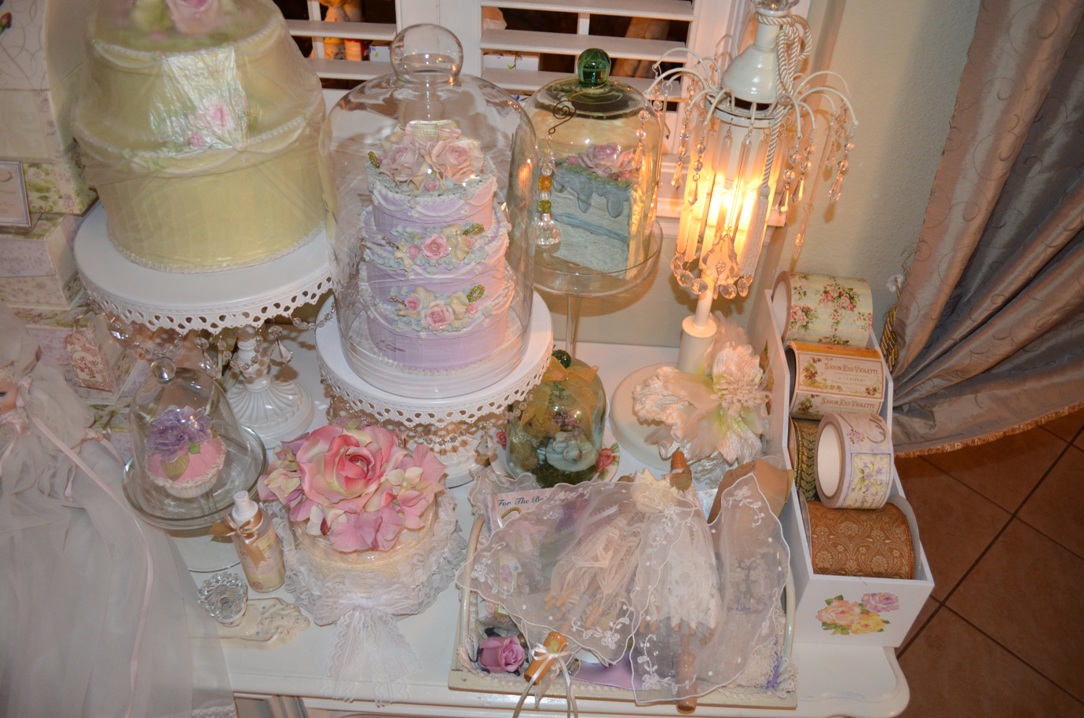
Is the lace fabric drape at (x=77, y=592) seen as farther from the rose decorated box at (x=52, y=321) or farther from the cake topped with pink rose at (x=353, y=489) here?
the cake topped with pink rose at (x=353, y=489)

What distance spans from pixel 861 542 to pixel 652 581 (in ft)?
0.97

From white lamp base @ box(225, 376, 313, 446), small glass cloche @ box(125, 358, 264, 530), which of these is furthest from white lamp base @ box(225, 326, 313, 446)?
small glass cloche @ box(125, 358, 264, 530)

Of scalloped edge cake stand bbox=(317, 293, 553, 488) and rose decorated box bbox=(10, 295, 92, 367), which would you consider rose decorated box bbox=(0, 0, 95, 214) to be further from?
scalloped edge cake stand bbox=(317, 293, 553, 488)

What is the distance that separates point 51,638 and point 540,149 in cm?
94

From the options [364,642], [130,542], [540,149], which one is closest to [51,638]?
[130,542]

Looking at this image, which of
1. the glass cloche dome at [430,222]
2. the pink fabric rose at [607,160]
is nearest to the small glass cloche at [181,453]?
the glass cloche dome at [430,222]

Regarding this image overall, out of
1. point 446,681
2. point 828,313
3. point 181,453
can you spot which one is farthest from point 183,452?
point 828,313

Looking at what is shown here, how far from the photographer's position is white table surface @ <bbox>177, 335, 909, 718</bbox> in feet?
3.70

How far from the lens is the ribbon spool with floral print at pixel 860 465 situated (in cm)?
117

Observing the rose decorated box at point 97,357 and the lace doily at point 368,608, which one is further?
the rose decorated box at point 97,357

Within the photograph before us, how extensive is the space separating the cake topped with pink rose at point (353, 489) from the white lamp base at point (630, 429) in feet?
1.31

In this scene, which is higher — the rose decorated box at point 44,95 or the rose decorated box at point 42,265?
the rose decorated box at point 44,95

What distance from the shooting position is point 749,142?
3.76 feet

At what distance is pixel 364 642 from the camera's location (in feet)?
3.70
